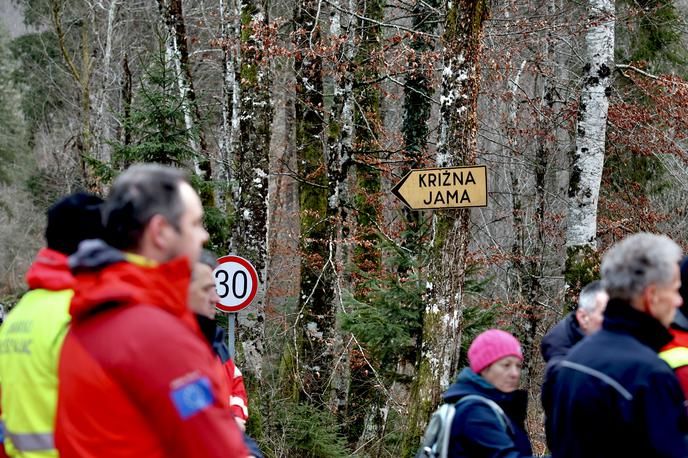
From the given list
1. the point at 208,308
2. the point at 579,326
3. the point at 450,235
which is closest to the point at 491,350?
the point at 579,326

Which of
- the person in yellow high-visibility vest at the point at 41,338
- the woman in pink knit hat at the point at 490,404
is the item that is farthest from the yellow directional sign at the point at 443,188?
the person in yellow high-visibility vest at the point at 41,338

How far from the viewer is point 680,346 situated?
183 inches

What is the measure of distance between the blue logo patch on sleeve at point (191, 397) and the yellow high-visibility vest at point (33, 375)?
46.2 inches

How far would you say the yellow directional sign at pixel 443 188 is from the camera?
865cm

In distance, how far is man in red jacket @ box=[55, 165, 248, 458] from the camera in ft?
8.91

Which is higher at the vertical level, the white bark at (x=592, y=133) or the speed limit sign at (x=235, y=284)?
the white bark at (x=592, y=133)

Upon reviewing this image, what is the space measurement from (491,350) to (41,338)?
8.18 feet

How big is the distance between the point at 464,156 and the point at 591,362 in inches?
233

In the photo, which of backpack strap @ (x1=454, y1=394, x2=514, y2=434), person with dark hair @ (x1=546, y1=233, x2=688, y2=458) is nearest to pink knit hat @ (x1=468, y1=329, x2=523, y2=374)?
backpack strap @ (x1=454, y1=394, x2=514, y2=434)

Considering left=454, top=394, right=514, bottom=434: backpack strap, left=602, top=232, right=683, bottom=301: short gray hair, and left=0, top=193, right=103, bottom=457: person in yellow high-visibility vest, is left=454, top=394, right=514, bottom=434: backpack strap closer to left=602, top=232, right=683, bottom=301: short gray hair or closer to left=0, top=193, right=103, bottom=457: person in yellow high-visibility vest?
left=602, top=232, right=683, bottom=301: short gray hair

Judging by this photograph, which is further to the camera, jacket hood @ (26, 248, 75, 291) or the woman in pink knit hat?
the woman in pink knit hat

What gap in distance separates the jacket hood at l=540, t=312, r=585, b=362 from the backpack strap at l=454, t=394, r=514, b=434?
53 cm

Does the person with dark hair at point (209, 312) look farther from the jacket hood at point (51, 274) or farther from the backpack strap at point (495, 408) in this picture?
the backpack strap at point (495, 408)

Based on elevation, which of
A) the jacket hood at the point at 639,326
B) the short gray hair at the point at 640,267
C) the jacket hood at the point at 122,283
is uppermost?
the short gray hair at the point at 640,267
